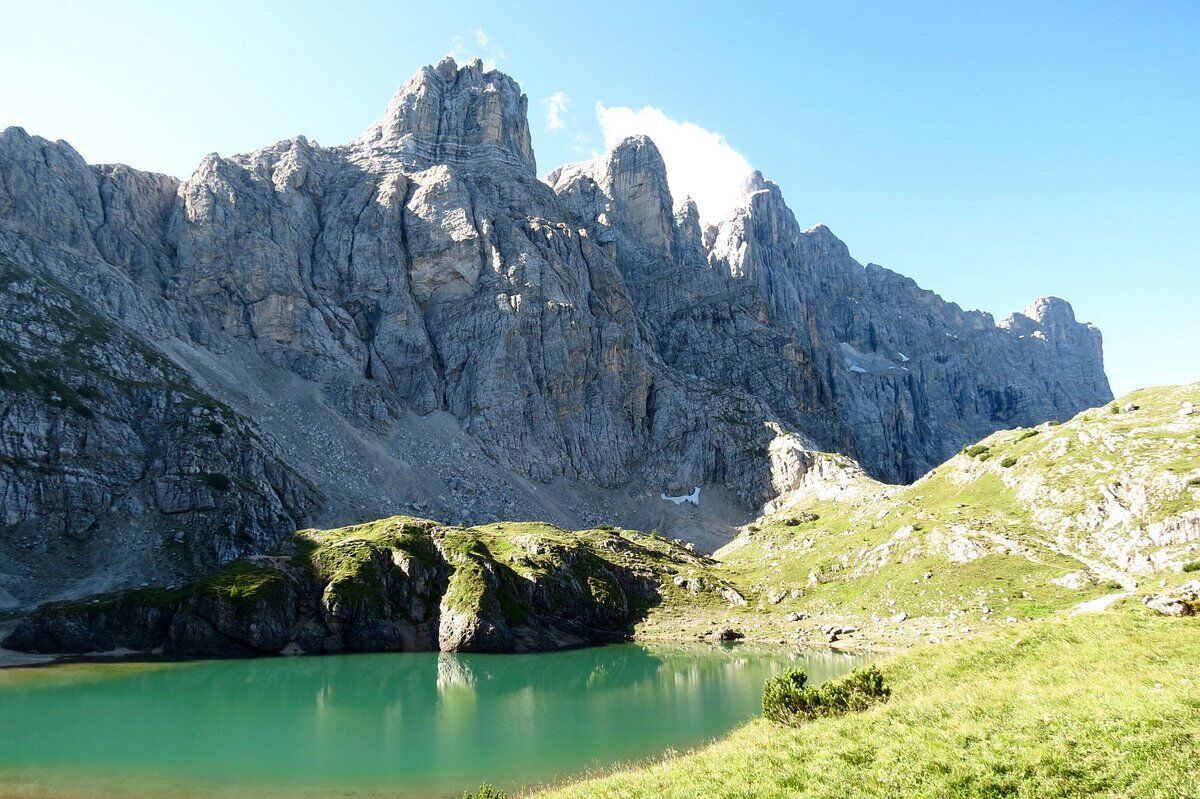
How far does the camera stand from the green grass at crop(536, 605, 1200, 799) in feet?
51.3

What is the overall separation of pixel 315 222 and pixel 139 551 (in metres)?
121

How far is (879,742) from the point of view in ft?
64.1

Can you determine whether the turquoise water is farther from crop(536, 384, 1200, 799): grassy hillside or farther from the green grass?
the green grass

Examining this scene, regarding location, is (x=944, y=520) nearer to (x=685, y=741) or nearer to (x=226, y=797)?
(x=685, y=741)

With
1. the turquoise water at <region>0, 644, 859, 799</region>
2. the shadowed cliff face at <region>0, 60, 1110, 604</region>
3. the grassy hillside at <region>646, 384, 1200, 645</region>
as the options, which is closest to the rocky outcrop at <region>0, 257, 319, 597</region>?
the shadowed cliff face at <region>0, 60, 1110, 604</region>

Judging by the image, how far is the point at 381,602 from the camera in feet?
256

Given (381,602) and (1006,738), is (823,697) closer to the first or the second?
(1006,738)

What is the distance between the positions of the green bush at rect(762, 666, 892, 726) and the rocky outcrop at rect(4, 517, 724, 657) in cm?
5277

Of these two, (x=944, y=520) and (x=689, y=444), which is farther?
(x=689, y=444)

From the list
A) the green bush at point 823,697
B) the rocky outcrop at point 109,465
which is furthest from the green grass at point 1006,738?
the rocky outcrop at point 109,465

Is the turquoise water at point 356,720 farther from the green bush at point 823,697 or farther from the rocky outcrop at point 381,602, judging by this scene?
the green bush at point 823,697

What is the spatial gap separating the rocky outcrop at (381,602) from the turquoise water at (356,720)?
441 cm

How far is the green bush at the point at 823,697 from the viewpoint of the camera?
2533cm

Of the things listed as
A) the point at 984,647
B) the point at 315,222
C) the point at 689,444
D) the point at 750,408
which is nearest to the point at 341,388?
the point at 315,222
